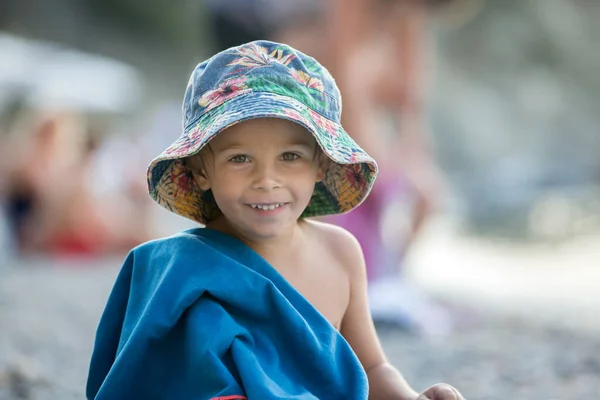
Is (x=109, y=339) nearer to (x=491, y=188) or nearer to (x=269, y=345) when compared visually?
(x=269, y=345)

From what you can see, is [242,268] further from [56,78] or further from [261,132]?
[56,78]

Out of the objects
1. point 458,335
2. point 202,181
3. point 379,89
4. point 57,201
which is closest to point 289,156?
point 202,181

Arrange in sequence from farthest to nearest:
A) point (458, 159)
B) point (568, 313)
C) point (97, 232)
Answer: point (458, 159) < point (97, 232) < point (568, 313)

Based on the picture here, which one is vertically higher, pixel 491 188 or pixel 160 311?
pixel 491 188

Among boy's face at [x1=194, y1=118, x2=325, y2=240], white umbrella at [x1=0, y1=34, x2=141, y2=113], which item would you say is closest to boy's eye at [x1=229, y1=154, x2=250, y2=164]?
boy's face at [x1=194, y1=118, x2=325, y2=240]

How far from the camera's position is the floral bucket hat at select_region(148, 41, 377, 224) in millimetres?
1606

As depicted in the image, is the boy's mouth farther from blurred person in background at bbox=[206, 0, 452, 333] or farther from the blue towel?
blurred person in background at bbox=[206, 0, 452, 333]

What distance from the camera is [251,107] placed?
159 centimetres

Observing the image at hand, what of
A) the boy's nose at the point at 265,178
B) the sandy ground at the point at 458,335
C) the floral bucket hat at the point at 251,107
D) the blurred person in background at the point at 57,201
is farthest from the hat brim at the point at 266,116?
the blurred person in background at the point at 57,201

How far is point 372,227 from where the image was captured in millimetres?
4395

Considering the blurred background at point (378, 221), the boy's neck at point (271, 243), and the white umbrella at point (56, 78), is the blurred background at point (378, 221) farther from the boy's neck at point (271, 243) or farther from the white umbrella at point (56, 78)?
the boy's neck at point (271, 243)

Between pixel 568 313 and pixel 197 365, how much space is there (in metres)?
4.35

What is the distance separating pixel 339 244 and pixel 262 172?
1.13 feet

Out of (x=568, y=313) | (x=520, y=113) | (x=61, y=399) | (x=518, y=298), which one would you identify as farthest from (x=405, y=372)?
(x=520, y=113)
